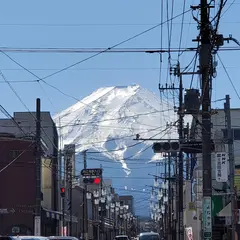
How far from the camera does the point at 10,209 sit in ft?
193

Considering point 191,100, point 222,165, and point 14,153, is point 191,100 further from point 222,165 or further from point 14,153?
point 14,153

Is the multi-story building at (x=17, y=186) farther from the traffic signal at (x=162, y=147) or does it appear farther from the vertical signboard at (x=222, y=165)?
the traffic signal at (x=162, y=147)

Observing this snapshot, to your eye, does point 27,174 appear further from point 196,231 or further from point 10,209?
point 196,231

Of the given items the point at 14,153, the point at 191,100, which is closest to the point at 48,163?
the point at 14,153

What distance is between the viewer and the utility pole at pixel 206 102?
22.4m

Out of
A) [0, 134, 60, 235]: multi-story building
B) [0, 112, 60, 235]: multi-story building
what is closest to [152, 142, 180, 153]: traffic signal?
[0, 134, 60, 235]: multi-story building

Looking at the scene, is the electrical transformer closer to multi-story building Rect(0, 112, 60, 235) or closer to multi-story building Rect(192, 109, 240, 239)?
multi-story building Rect(192, 109, 240, 239)

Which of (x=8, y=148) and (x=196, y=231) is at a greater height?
(x=8, y=148)

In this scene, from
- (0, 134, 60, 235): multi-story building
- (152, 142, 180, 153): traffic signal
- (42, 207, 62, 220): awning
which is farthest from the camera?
(42, 207, 62, 220): awning

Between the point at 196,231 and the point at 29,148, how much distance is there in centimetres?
1645

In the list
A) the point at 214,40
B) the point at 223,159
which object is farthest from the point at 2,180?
the point at 214,40

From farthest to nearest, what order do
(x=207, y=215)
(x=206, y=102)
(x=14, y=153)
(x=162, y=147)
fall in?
(x=14, y=153) < (x=162, y=147) < (x=207, y=215) < (x=206, y=102)

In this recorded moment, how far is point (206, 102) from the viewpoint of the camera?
75.0 ft

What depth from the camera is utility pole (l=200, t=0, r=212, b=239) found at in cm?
2242
